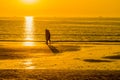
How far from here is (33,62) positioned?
21953mm

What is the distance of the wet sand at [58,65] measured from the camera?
17.1m

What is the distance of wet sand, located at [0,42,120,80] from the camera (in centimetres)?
1712

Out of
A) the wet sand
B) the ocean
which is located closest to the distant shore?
the wet sand

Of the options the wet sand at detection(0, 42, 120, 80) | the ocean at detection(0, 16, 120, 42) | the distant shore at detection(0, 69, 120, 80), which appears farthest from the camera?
the ocean at detection(0, 16, 120, 42)

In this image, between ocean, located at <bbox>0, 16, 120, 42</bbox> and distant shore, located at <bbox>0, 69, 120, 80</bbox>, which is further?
ocean, located at <bbox>0, 16, 120, 42</bbox>

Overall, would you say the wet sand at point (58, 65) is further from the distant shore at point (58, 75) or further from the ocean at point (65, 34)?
the ocean at point (65, 34)

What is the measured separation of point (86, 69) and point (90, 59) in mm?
4176

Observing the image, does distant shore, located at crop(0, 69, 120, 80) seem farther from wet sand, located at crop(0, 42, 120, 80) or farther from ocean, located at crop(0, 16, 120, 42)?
ocean, located at crop(0, 16, 120, 42)

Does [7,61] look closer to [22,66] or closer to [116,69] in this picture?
[22,66]

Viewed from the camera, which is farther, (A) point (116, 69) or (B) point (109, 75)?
(A) point (116, 69)

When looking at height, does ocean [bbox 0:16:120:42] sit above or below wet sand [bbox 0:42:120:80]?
below

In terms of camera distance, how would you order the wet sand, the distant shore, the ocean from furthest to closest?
1. the ocean
2. the wet sand
3. the distant shore

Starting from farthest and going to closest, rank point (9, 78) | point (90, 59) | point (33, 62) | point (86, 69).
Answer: point (90, 59)
point (33, 62)
point (86, 69)
point (9, 78)

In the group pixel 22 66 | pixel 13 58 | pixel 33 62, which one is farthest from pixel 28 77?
pixel 13 58
